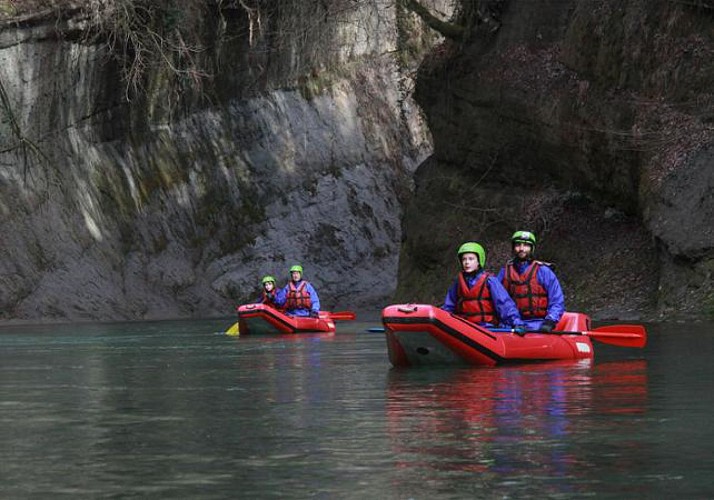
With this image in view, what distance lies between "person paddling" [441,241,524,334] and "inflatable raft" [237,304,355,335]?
12.4 m

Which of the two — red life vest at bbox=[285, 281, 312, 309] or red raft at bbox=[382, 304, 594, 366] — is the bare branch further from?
red raft at bbox=[382, 304, 594, 366]

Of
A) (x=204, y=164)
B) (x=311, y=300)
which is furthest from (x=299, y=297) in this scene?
(x=204, y=164)

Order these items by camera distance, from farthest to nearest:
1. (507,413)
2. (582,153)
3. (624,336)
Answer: (582,153) → (624,336) → (507,413)

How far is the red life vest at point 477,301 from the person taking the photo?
1828 cm

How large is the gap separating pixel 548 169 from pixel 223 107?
18.0 meters

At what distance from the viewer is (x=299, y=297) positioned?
31.3m

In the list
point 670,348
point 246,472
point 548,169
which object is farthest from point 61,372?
point 548,169

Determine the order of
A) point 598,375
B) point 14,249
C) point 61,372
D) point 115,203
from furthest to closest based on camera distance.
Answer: point 115,203 → point 14,249 → point 61,372 → point 598,375

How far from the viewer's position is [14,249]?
45.8 meters

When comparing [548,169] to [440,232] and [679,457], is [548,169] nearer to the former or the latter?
[440,232]

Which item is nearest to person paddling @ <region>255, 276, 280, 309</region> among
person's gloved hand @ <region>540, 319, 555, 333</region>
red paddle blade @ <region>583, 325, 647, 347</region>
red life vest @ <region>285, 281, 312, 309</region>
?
red life vest @ <region>285, 281, 312, 309</region>

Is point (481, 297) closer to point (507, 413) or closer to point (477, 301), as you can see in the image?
point (477, 301)

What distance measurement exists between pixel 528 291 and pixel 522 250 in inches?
21.8

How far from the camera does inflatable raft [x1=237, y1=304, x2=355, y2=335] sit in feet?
100
